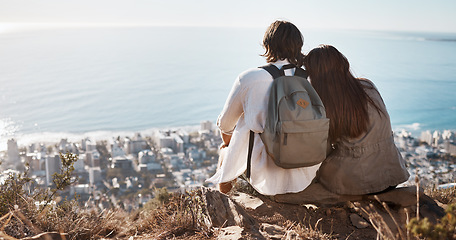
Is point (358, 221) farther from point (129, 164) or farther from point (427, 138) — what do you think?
point (427, 138)

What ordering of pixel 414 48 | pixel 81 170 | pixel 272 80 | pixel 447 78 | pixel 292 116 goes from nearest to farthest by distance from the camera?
pixel 292 116
pixel 272 80
pixel 81 170
pixel 447 78
pixel 414 48

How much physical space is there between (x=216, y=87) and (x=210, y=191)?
26.9 meters

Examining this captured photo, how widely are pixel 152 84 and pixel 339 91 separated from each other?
31349 mm

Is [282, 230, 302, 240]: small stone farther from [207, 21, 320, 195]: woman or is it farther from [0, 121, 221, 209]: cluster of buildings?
[0, 121, 221, 209]: cluster of buildings

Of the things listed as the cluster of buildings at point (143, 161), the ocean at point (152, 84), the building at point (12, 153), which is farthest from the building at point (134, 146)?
the ocean at point (152, 84)

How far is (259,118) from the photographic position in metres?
2.57

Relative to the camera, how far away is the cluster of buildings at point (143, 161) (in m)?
9.77

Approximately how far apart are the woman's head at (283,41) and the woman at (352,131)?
102mm

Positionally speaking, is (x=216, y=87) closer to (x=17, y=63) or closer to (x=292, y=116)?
(x=17, y=63)

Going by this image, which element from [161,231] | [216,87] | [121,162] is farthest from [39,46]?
[161,231]

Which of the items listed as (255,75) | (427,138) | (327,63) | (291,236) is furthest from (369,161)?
(427,138)

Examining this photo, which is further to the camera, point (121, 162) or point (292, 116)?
point (121, 162)

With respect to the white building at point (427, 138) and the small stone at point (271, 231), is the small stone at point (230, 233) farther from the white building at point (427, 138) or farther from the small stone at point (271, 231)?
the white building at point (427, 138)

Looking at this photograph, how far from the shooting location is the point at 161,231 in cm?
269
